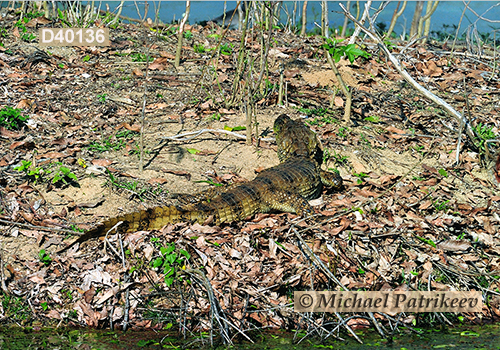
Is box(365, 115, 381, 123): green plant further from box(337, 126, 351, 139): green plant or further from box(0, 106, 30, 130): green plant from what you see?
box(0, 106, 30, 130): green plant

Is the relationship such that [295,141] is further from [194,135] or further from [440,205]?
[440,205]

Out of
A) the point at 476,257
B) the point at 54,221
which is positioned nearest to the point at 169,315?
the point at 54,221

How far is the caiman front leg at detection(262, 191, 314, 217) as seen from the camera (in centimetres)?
478

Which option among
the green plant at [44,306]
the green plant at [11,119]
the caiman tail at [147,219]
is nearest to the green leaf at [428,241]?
the caiman tail at [147,219]

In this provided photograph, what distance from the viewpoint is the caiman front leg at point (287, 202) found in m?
4.78

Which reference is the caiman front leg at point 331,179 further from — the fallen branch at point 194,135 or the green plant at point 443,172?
the green plant at point 443,172

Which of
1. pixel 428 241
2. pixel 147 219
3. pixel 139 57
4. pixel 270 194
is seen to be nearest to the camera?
pixel 147 219

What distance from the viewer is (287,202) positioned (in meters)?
4.86

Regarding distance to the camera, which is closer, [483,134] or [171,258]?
[171,258]

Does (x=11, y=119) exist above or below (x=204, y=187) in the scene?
above

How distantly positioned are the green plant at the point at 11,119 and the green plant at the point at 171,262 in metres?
2.81

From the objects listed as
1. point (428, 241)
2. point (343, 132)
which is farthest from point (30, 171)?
point (428, 241)

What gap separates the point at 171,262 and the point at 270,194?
145 cm

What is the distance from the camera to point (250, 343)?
330 cm
